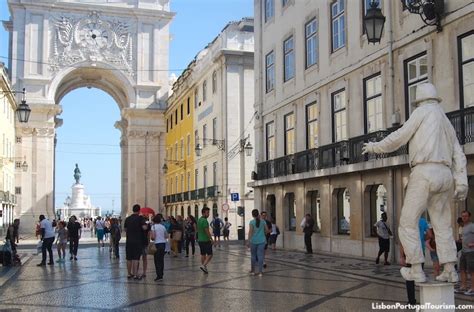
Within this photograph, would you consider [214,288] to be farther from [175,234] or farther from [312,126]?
[312,126]

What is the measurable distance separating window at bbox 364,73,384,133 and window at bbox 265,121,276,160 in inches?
343

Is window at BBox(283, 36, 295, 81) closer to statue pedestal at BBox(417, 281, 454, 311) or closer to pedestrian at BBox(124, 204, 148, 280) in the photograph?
pedestrian at BBox(124, 204, 148, 280)

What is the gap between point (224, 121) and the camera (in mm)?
40156

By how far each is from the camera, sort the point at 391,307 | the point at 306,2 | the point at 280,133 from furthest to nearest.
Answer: the point at 280,133 → the point at 306,2 → the point at 391,307

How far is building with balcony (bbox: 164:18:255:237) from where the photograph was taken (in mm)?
39781

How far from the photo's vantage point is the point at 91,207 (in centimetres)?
7800

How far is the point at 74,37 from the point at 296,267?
46.8m

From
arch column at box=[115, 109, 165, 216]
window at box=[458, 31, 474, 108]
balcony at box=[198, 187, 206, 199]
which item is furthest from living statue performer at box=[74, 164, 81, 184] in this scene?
window at box=[458, 31, 474, 108]

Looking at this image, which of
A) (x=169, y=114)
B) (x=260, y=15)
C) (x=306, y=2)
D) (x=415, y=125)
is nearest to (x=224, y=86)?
(x=260, y=15)

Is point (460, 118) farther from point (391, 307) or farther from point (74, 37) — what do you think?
point (74, 37)

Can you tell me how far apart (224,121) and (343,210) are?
1863cm

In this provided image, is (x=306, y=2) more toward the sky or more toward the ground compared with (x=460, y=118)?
more toward the sky

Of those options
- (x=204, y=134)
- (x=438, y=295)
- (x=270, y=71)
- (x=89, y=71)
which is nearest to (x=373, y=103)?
(x=270, y=71)

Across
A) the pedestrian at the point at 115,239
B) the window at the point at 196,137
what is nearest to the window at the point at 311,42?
the pedestrian at the point at 115,239
